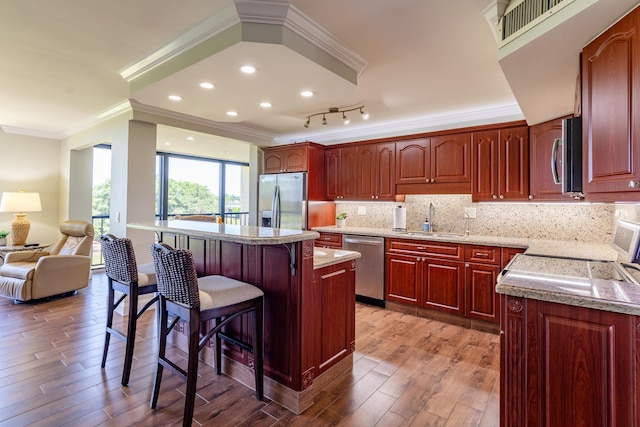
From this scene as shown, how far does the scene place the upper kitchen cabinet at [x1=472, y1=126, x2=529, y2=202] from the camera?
3.42 m

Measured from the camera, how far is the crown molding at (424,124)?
3.84 metres

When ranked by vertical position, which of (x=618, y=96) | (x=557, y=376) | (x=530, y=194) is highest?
(x=618, y=96)

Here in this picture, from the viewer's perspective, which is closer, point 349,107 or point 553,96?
point 553,96

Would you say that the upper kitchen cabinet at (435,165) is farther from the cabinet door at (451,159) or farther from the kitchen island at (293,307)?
the kitchen island at (293,307)

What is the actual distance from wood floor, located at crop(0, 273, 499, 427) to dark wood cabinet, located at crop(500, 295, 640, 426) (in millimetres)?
612

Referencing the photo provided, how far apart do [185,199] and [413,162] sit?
4.84 metres

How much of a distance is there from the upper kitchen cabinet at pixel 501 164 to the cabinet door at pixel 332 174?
6.37 feet

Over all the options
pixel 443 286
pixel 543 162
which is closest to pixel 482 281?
pixel 443 286

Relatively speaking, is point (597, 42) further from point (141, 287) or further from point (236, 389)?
point (141, 287)

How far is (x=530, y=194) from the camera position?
132 inches

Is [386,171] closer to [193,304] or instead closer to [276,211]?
[276,211]

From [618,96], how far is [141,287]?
10.1ft

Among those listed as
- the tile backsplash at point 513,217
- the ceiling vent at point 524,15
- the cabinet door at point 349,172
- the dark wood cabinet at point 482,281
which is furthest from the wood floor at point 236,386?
the ceiling vent at point 524,15

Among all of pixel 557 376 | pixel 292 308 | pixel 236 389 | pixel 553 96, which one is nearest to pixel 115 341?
pixel 236 389
